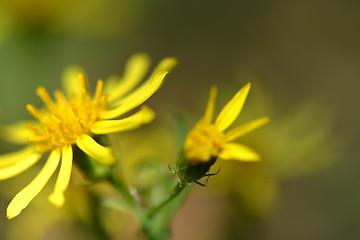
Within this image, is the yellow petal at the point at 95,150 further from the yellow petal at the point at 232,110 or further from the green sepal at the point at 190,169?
the yellow petal at the point at 232,110

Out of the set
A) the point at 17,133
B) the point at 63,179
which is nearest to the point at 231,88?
the point at 17,133

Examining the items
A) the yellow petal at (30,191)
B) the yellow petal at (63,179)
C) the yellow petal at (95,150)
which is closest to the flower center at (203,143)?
the yellow petal at (95,150)

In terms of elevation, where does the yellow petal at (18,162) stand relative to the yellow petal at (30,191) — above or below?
above

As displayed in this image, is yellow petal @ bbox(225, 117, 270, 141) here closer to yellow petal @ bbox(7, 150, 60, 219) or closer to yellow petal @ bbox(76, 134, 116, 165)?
yellow petal @ bbox(76, 134, 116, 165)

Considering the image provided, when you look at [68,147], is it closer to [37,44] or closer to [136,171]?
[136,171]

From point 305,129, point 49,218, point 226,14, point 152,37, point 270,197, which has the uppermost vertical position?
point 152,37

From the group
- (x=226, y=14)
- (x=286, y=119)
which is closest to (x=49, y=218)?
(x=286, y=119)
